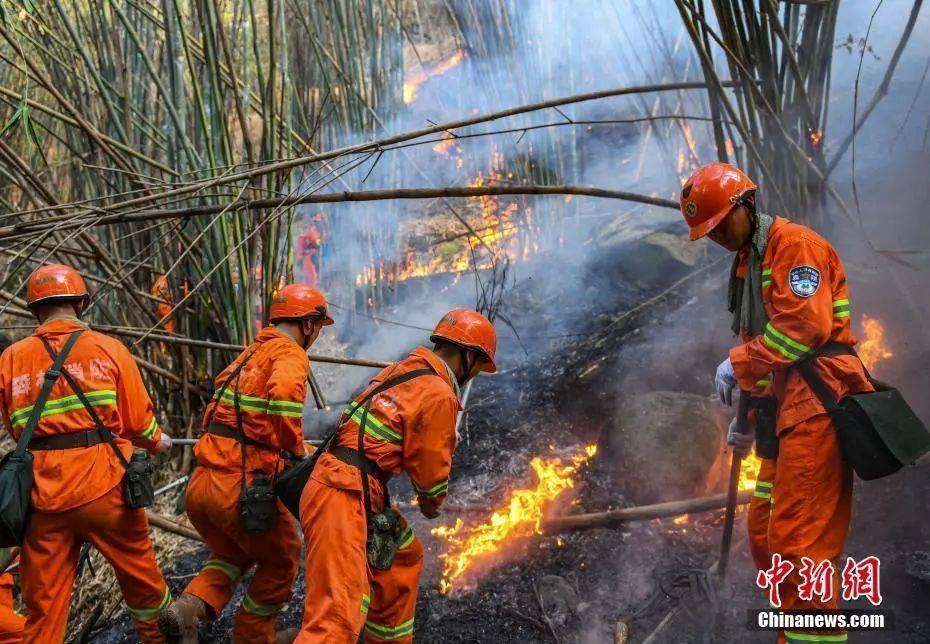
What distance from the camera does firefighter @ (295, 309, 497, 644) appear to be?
8.45 ft

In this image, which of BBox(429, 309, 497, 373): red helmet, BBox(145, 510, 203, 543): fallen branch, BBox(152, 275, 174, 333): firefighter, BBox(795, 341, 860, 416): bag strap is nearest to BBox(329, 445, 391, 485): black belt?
BBox(429, 309, 497, 373): red helmet

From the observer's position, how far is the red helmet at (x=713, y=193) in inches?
111

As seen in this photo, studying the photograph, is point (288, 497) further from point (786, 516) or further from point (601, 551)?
point (786, 516)

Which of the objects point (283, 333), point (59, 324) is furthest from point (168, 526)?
point (283, 333)

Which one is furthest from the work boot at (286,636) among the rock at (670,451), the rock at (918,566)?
the rock at (918,566)

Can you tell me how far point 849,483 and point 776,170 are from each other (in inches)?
83.3

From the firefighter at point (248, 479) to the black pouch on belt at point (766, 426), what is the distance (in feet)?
7.56

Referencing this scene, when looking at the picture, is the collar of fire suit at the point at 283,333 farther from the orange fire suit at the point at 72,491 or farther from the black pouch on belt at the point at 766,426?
the black pouch on belt at the point at 766,426

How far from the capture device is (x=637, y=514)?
4023mm

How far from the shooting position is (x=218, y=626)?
3.90m

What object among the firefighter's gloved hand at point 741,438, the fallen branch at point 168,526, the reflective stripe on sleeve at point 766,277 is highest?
the reflective stripe on sleeve at point 766,277

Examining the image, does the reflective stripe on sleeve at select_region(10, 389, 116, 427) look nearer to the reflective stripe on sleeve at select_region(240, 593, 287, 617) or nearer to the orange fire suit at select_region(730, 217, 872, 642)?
the reflective stripe on sleeve at select_region(240, 593, 287, 617)

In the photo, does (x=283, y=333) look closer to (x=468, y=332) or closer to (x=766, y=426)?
(x=468, y=332)

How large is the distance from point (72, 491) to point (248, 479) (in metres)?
0.82
